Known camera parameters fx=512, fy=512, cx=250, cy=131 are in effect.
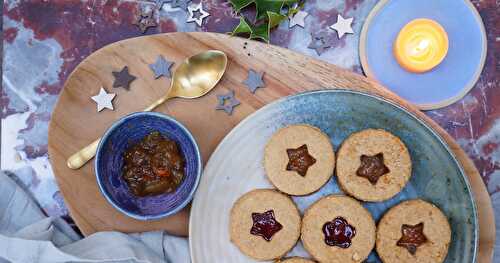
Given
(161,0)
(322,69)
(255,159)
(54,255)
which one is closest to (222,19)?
(161,0)

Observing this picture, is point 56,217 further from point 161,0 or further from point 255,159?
point 161,0

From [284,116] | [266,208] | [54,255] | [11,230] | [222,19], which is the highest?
[222,19]

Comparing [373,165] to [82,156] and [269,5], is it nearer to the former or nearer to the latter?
[269,5]

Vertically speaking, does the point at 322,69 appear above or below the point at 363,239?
above

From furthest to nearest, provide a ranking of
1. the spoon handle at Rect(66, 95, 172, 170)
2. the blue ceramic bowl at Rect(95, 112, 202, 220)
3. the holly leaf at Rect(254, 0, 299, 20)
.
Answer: the holly leaf at Rect(254, 0, 299, 20)
the spoon handle at Rect(66, 95, 172, 170)
the blue ceramic bowl at Rect(95, 112, 202, 220)

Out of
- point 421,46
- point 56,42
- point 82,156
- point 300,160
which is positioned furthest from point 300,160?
point 56,42

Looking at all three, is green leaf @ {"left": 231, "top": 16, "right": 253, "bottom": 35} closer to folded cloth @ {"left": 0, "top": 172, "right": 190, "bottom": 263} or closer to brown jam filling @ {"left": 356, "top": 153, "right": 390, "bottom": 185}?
brown jam filling @ {"left": 356, "top": 153, "right": 390, "bottom": 185}

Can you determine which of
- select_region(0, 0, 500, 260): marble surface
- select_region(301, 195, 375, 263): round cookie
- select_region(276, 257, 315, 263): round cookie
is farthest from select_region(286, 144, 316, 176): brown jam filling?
select_region(0, 0, 500, 260): marble surface

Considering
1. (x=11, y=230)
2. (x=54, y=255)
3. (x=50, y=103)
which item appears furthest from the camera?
(x=50, y=103)

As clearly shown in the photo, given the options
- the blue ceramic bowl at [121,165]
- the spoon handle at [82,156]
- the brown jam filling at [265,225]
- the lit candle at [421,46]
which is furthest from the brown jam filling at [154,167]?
the lit candle at [421,46]
